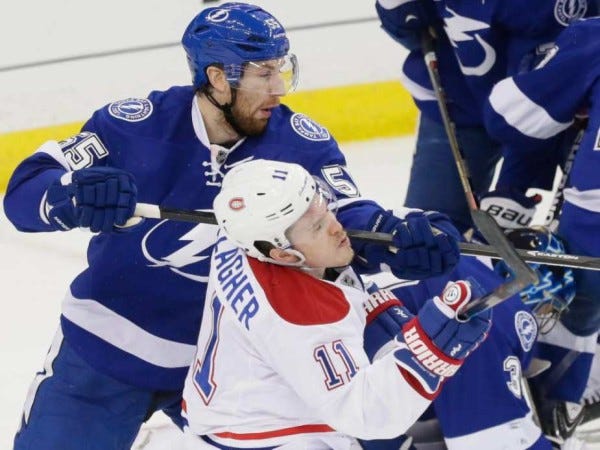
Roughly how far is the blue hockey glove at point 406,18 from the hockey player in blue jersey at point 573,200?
545 millimetres

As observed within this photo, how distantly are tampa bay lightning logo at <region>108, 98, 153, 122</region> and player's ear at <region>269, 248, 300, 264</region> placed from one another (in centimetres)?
57

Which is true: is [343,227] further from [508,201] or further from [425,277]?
[508,201]

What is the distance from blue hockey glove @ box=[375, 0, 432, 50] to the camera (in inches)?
154

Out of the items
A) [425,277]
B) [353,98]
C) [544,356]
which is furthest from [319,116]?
[425,277]

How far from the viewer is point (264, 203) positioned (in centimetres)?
256

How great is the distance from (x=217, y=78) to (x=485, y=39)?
37.0 inches

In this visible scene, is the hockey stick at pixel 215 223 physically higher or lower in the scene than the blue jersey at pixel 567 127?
higher

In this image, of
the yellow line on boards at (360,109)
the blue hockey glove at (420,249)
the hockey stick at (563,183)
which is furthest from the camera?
the yellow line on boards at (360,109)

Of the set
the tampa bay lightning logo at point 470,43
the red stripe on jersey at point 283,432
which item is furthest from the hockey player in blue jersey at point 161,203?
the tampa bay lightning logo at point 470,43

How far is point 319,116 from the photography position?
5508mm

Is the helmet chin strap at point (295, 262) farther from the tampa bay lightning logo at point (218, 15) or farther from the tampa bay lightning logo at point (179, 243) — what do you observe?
the tampa bay lightning logo at point (218, 15)

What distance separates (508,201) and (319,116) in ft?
6.36

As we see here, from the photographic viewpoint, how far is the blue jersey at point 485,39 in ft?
11.7

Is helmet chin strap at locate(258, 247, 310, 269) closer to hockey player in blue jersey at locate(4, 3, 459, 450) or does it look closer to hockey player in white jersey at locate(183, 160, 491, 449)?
hockey player in white jersey at locate(183, 160, 491, 449)
